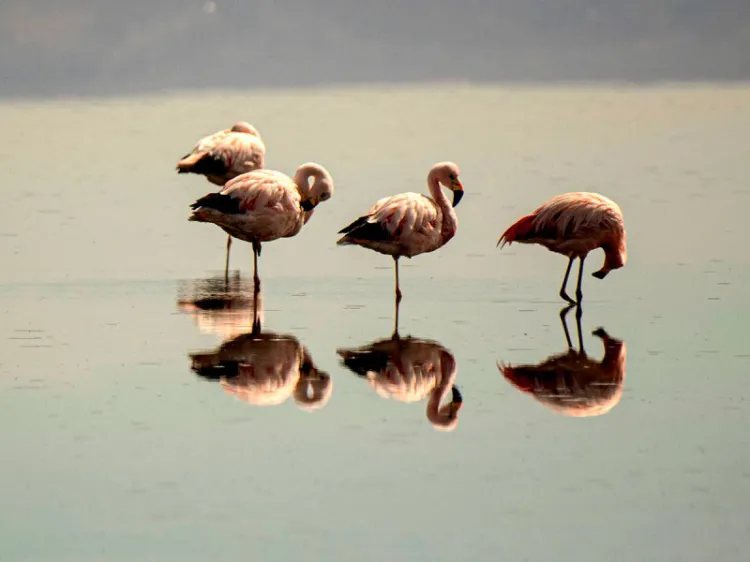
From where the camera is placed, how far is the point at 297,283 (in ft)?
42.3

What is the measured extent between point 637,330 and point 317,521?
4.63 meters

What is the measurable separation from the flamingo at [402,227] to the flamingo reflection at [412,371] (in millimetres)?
1543

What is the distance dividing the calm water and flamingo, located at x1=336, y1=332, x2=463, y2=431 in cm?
10

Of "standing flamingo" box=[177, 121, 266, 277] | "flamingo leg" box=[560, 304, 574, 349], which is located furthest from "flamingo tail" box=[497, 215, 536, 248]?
"standing flamingo" box=[177, 121, 266, 277]

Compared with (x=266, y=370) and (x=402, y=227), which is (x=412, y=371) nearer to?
(x=266, y=370)

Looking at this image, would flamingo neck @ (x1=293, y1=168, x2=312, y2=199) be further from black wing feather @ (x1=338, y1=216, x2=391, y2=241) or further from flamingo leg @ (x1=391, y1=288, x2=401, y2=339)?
flamingo leg @ (x1=391, y1=288, x2=401, y2=339)

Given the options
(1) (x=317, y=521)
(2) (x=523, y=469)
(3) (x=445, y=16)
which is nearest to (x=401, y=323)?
(2) (x=523, y=469)

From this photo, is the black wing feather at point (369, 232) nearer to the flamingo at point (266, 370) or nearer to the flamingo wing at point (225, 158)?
the flamingo at point (266, 370)

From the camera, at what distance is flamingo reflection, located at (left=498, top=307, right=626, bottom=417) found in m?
8.38

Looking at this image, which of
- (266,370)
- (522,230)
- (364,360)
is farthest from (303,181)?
(266,370)

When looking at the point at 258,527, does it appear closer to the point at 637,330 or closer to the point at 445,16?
the point at 637,330

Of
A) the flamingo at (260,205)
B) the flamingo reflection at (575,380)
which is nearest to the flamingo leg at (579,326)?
the flamingo reflection at (575,380)

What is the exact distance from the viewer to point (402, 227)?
11.9m

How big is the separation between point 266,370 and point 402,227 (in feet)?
9.68
